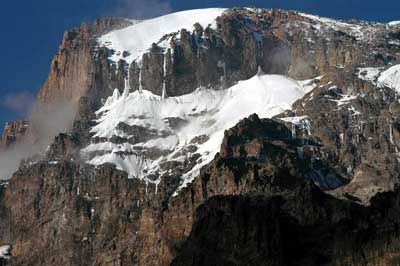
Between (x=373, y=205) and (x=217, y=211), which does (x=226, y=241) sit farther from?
(x=373, y=205)

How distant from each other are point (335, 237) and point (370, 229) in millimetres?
4443

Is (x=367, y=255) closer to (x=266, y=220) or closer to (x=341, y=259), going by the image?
(x=341, y=259)

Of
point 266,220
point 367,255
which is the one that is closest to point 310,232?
point 266,220

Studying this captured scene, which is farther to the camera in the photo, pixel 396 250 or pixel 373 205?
pixel 373 205

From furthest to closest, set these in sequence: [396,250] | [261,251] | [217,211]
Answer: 1. [217,211]
2. [261,251]
3. [396,250]

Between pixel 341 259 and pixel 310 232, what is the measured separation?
17.8 metres

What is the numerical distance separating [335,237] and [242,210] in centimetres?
1510

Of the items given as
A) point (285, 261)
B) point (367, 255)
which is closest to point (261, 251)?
point (285, 261)

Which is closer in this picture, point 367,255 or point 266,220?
point 367,255

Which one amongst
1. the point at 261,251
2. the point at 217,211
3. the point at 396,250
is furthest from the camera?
the point at 217,211

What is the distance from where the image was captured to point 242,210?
191000mm

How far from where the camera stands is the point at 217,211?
194 metres

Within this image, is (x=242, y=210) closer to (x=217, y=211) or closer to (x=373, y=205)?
(x=217, y=211)

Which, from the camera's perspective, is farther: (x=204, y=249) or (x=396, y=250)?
(x=204, y=249)
